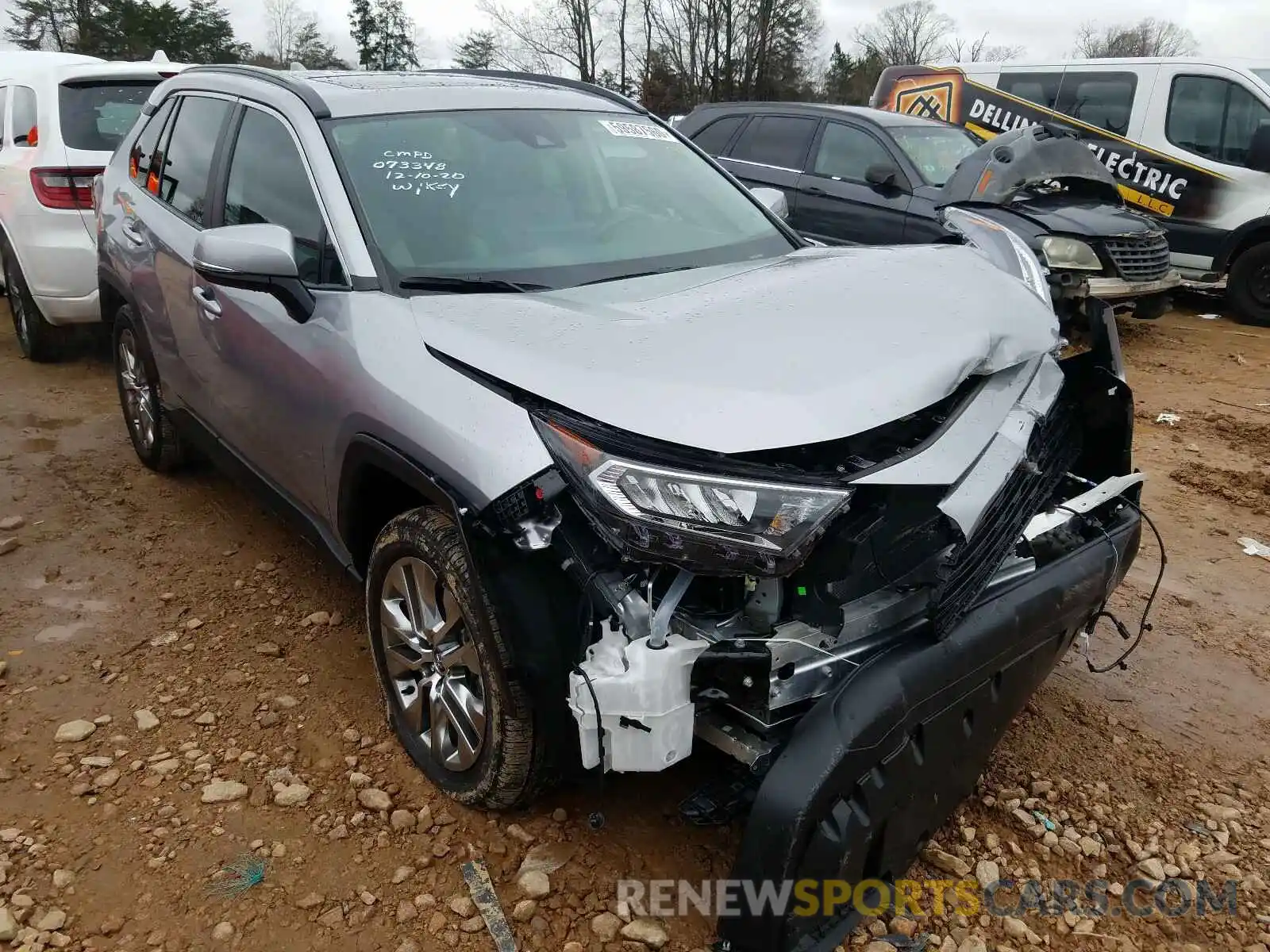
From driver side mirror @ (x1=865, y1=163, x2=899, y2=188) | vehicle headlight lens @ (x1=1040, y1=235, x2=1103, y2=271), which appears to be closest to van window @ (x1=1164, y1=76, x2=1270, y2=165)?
vehicle headlight lens @ (x1=1040, y1=235, x2=1103, y2=271)

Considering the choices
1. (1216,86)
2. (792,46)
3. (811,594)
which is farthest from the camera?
(792,46)

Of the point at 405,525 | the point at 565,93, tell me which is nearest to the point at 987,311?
the point at 405,525

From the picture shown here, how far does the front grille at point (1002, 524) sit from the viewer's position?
1.98 metres

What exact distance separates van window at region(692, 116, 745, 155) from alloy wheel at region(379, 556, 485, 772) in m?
6.76

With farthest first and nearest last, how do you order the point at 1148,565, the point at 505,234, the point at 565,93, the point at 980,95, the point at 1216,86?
the point at 980,95
the point at 1216,86
the point at 1148,565
the point at 565,93
the point at 505,234

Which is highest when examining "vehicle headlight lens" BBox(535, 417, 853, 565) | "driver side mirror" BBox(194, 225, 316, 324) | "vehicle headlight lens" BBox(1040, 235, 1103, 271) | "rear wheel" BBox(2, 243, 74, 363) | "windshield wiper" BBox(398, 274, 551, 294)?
"driver side mirror" BBox(194, 225, 316, 324)

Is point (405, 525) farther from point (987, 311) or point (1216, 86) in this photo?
point (1216, 86)

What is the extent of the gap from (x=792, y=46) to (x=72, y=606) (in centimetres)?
4288

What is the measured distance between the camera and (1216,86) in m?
8.55

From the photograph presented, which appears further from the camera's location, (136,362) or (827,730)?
(136,362)

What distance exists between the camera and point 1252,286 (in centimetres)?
872

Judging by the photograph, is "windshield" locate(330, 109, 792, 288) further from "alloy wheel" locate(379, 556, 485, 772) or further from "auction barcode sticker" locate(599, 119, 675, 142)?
"alloy wheel" locate(379, 556, 485, 772)

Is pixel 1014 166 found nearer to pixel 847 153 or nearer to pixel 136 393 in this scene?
pixel 847 153

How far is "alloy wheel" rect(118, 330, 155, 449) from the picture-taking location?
176 inches
